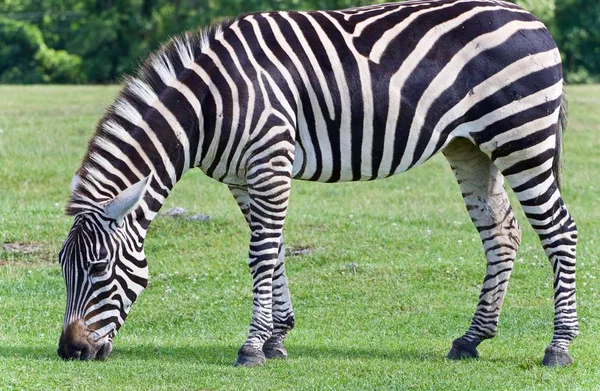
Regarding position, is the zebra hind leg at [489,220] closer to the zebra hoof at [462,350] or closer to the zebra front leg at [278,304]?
the zebra hoof at [462,350]

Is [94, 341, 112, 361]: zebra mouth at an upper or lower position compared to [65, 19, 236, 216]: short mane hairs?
lower

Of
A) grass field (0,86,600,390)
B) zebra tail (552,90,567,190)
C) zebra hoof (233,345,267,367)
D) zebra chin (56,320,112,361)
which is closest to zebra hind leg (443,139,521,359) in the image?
grass field (0,86,600,390)

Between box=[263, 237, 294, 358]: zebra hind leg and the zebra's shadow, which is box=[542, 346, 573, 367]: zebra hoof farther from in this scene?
box=[263, 237, 294, 358]: zebra hind leg

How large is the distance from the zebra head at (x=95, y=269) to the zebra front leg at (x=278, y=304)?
113 cm

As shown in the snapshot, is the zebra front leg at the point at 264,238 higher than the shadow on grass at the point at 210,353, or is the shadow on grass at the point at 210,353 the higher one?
the zebra front leg at the point at 264,238

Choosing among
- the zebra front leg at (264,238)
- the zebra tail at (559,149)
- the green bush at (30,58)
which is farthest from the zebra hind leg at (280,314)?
the green bush at (30,58)

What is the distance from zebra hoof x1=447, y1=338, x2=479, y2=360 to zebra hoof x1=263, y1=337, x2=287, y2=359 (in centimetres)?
148

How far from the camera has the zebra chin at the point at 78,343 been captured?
7.73 metres

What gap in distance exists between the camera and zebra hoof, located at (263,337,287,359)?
859 cm

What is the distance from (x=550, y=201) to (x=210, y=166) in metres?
2.94

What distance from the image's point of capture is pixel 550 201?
8484 mm

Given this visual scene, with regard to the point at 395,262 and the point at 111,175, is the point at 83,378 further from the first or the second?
the point at 395,262

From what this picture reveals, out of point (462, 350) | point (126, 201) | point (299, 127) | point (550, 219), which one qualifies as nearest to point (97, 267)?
point (126, 201)

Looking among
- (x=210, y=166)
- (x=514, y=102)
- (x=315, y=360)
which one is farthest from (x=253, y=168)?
(x=514, y=102)
